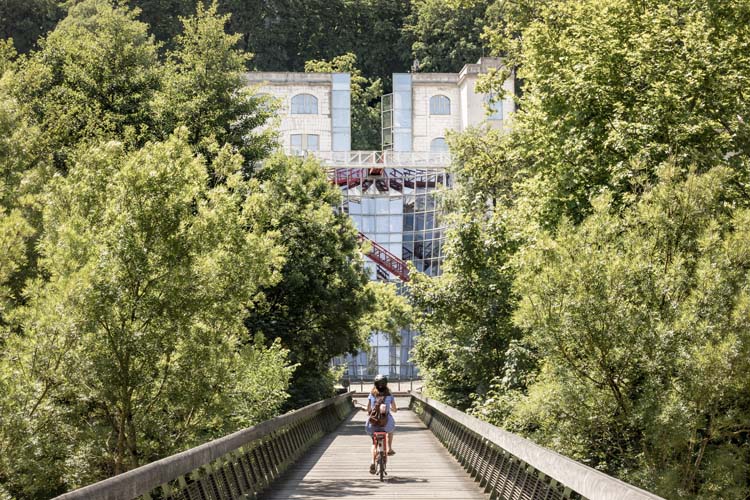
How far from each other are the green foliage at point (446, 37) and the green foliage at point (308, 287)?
61877mm

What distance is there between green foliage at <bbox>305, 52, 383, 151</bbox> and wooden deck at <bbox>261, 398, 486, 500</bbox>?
72103mm

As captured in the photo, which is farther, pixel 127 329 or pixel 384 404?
pixel 384 404

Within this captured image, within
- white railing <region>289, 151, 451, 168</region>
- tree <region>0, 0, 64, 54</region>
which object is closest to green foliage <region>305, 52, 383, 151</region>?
white railing <region>289, 151, 451, 168</region>

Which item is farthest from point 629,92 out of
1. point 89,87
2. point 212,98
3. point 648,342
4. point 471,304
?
point 89,87

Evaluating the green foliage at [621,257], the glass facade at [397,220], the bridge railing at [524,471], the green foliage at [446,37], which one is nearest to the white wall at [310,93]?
the glass facade at [397,220]

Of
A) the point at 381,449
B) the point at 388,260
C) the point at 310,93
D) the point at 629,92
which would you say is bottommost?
the point at 381,449

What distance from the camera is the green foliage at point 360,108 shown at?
98.5 m

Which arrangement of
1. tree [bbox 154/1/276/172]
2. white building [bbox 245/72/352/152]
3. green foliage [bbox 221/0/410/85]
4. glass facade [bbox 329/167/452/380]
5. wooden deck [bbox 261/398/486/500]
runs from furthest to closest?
green foliage [bbox 221/0/410/85] → white building [bbox 245/72/352/152] → glass facade [bbox 329/167/452/380] → tree [bbox 154/1/276/172] → wooden deck [bbox 261/398/486/500]

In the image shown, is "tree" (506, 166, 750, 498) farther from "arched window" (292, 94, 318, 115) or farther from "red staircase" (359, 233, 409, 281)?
"arched window" (292, 94, 318, 115)

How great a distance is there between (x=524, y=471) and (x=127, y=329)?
6799 mm

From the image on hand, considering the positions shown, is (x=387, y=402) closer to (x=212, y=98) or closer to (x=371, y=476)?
(x=371, y=476)

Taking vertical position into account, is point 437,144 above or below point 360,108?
below

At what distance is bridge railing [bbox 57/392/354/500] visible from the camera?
25.7ft

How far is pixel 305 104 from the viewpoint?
9144 cm
